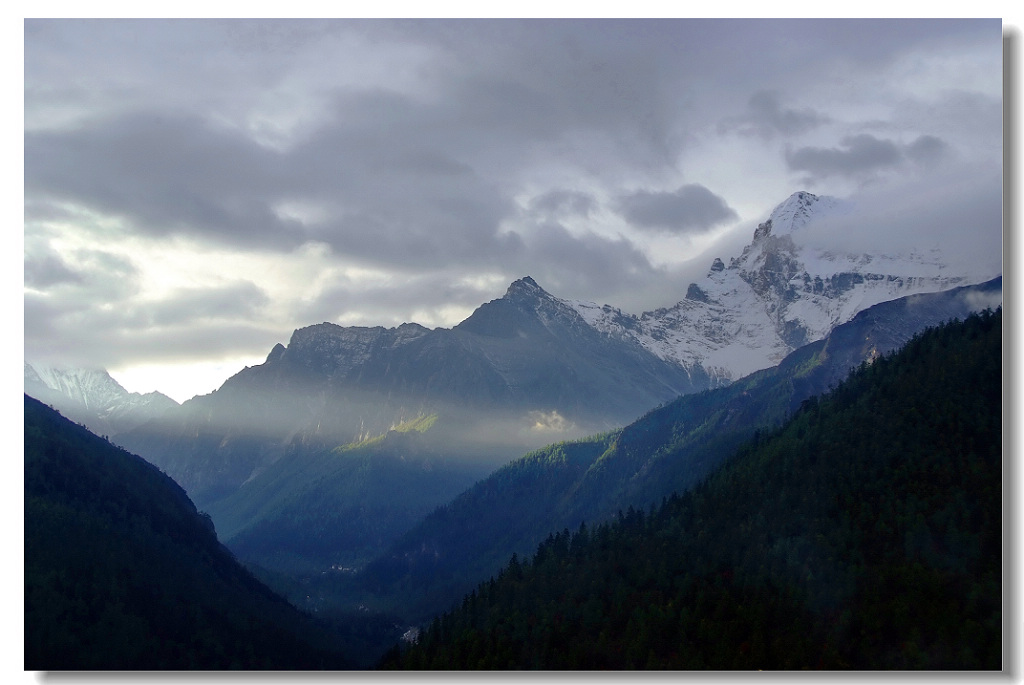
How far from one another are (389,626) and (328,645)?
43.4m

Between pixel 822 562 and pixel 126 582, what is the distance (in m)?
63.3

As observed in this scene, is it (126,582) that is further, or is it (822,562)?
(126,582)

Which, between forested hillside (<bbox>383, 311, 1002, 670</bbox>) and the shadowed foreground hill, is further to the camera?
the shadowed foreground hill

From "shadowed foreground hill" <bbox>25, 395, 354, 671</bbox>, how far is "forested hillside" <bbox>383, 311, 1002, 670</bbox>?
18.1 metres

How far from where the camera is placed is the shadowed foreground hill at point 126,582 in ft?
244

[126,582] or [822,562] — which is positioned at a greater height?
[126,582]

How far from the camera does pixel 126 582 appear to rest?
95188 mm

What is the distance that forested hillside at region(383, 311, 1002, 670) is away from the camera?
6119 centimetres

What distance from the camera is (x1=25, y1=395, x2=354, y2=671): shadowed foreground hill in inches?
2933

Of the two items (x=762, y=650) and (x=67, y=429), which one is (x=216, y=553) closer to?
(x=67, y=429)

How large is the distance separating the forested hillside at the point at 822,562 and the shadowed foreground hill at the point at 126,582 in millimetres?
18079

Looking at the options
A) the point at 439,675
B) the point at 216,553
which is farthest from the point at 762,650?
the point at 216,553

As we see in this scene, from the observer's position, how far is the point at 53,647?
2381 inches

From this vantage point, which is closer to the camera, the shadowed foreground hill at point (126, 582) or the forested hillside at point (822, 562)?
the forested hillside at point (822, 562)
